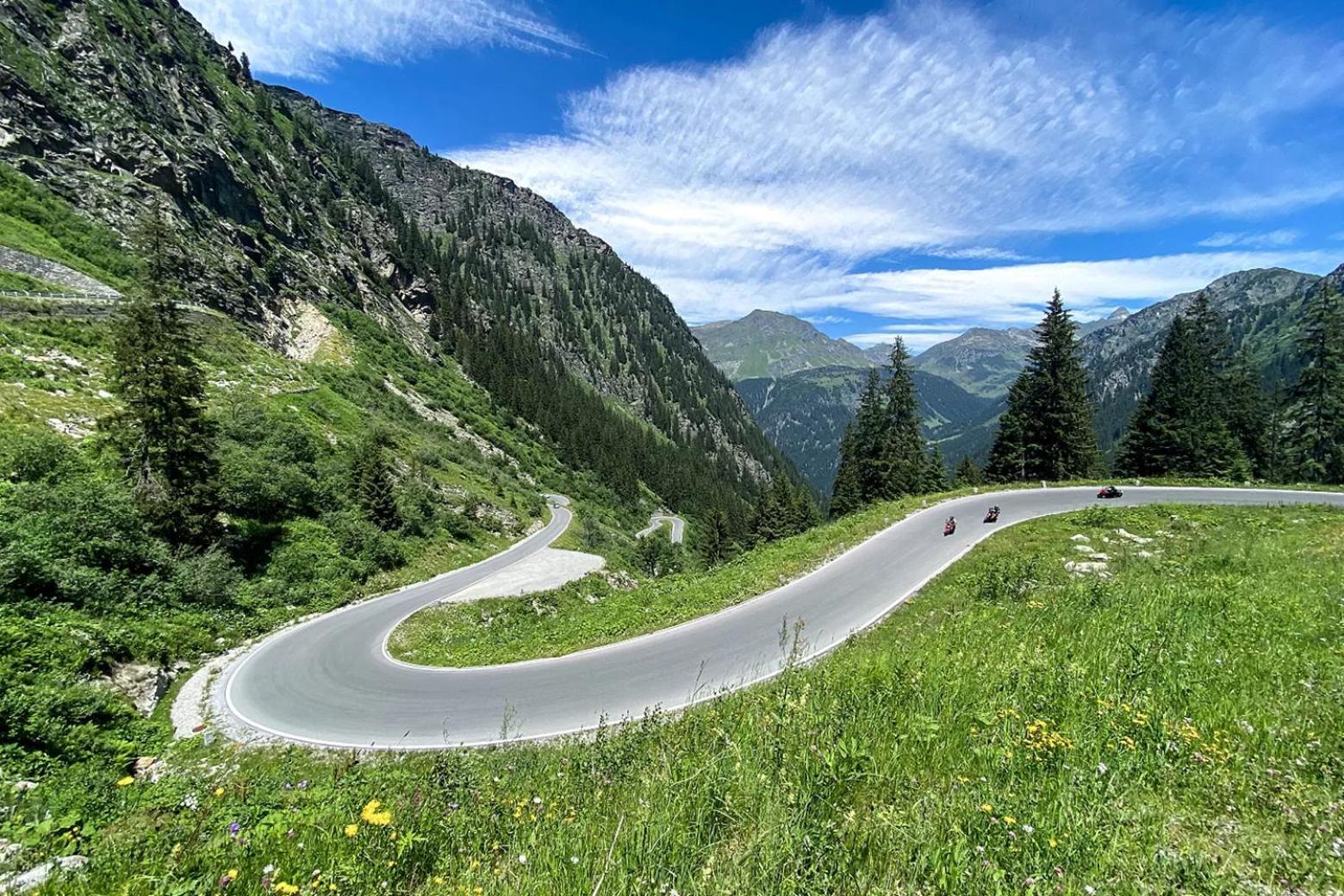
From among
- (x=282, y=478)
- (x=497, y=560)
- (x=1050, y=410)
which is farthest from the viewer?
(x=1050, y=410)

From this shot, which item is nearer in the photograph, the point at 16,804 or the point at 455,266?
the point at 16,804

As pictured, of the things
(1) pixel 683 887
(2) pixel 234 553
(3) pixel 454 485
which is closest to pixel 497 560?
(3) pixel 454 485

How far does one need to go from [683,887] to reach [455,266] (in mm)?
197147

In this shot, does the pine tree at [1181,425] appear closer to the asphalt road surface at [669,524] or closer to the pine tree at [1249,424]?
the pine tree at [1249,424]

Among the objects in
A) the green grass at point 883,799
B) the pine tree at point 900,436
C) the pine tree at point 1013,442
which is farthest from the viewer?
the pine tree at point 900,436

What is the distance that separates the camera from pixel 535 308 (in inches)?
7441

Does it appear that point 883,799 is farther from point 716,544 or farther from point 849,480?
point 716,544

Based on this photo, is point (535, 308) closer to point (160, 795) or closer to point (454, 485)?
point (454, 485)

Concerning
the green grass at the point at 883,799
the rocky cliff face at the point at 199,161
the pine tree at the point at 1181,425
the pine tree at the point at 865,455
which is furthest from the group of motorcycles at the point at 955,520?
the rocky cliff face at the point at 199,161

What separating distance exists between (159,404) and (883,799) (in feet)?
88.2

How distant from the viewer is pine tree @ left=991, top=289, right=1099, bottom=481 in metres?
41.7

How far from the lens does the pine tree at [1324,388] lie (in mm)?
43125

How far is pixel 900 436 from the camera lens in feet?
166

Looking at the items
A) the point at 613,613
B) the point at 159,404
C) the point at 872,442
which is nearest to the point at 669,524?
the point at 872,442
